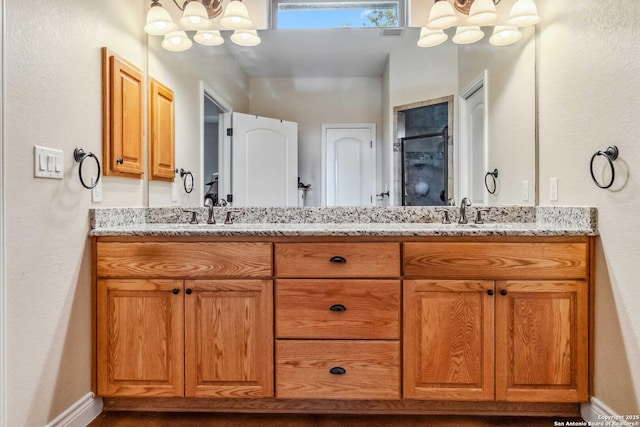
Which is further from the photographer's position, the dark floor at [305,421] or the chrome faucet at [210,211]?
the chrome faucet at [210,211]

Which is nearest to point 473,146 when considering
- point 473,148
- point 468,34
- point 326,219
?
point 473,148

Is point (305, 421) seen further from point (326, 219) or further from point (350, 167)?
point (350, 167)

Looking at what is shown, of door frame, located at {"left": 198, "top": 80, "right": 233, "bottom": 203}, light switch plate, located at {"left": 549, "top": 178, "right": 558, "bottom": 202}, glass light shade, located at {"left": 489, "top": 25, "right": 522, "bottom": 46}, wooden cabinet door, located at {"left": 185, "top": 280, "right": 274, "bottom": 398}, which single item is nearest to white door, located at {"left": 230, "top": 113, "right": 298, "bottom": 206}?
door frame, located at {"left": 198, "top": 80, "right": 233, "bottom": 203}

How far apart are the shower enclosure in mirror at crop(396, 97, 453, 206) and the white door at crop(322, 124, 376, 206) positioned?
6.6 inches

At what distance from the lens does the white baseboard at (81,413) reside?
1.50m

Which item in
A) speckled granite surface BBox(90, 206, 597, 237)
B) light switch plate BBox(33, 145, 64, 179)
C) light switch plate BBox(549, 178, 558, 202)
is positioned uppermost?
light switch plate BBox(33, 145, 64, 179)

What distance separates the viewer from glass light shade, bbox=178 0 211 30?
83.0 inches

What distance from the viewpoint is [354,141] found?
2.18 metres

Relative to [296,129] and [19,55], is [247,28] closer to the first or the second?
[296,129]

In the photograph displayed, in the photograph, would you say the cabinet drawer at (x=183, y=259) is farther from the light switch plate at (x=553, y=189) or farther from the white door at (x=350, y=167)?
the light switch plate at (x=553, y=189)

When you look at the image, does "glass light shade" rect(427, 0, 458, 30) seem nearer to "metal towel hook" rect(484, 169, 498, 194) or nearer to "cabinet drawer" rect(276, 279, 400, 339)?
"metal towel hook" rect(484, 169, 498, 194)

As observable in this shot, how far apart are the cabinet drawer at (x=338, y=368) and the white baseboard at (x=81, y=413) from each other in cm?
82

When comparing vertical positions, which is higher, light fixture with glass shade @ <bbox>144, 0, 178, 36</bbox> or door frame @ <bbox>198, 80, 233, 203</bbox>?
light fixture with glass shade @ <bbox>144, 0, 178, 36</bbox>

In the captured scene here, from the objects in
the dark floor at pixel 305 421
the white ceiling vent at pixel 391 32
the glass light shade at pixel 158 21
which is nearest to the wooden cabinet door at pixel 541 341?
the dark floor at pixel 305 421
